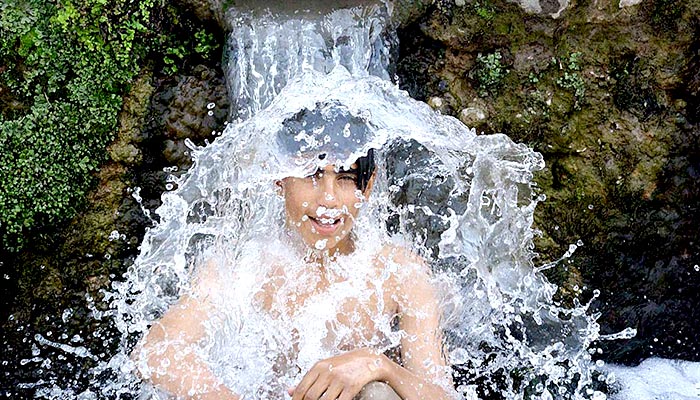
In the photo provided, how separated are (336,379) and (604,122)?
8.00 ft

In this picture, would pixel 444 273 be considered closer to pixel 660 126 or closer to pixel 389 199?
pixel 389 199

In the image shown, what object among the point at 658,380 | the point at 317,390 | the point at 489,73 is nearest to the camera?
the point at 317,390

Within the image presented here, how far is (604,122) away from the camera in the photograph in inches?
196

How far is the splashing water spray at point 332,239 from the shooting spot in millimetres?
3793

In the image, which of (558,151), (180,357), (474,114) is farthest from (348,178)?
(558,151)

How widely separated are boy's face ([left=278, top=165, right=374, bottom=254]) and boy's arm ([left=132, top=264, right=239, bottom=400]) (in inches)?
21.8

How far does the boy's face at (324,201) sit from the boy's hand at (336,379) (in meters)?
0.52

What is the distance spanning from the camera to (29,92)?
4855 mm

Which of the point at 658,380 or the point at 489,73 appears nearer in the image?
the point at 658,380

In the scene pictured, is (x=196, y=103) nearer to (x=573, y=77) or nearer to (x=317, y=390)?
(x=573, y=77)

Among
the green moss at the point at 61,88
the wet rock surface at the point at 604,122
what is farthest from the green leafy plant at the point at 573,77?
the green moss at the point at 61,88

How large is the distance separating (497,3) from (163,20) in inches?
66.9

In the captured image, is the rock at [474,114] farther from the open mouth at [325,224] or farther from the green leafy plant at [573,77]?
the open mouth at [325,224]

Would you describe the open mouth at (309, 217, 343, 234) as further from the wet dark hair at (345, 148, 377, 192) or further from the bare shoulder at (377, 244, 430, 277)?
the bare shoulder at (377, 244, 430, 277)
